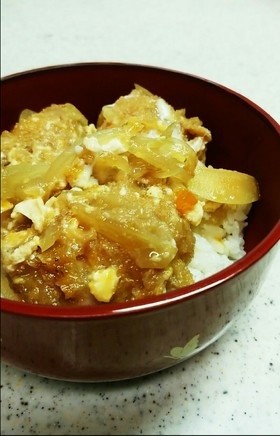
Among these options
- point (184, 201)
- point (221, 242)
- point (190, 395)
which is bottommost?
point (190, 395)

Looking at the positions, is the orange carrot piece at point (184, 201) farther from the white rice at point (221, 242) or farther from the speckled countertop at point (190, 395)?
the speckled countertop at point (190, 395)

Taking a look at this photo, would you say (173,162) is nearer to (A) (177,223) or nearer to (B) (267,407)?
(A) (177,223)

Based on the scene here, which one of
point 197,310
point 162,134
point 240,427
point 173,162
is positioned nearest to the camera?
point 197,310

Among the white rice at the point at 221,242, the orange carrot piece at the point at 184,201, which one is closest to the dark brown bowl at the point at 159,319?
the white rice at the point at 221,242

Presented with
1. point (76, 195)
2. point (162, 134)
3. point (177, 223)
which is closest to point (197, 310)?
point (177, 223)

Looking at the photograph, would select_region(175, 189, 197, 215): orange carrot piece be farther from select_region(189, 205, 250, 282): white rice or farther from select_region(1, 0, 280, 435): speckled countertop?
select_region(1, 0, 280, 435): speckled countertop

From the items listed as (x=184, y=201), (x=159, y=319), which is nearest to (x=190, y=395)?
(x=159, y=319)

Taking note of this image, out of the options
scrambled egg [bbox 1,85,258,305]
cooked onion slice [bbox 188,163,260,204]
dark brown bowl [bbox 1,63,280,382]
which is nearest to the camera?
dark brown bowl [bbox 1,63,280,382]

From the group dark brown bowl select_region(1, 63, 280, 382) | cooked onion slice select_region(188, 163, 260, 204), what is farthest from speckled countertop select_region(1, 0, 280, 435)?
cooked onion slice select_region(188, 163, 260, 204)

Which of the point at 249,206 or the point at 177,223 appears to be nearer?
the point at 177,223

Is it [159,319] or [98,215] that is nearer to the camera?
[159,319]

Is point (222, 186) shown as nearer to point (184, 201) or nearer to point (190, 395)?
point (184, 201)
